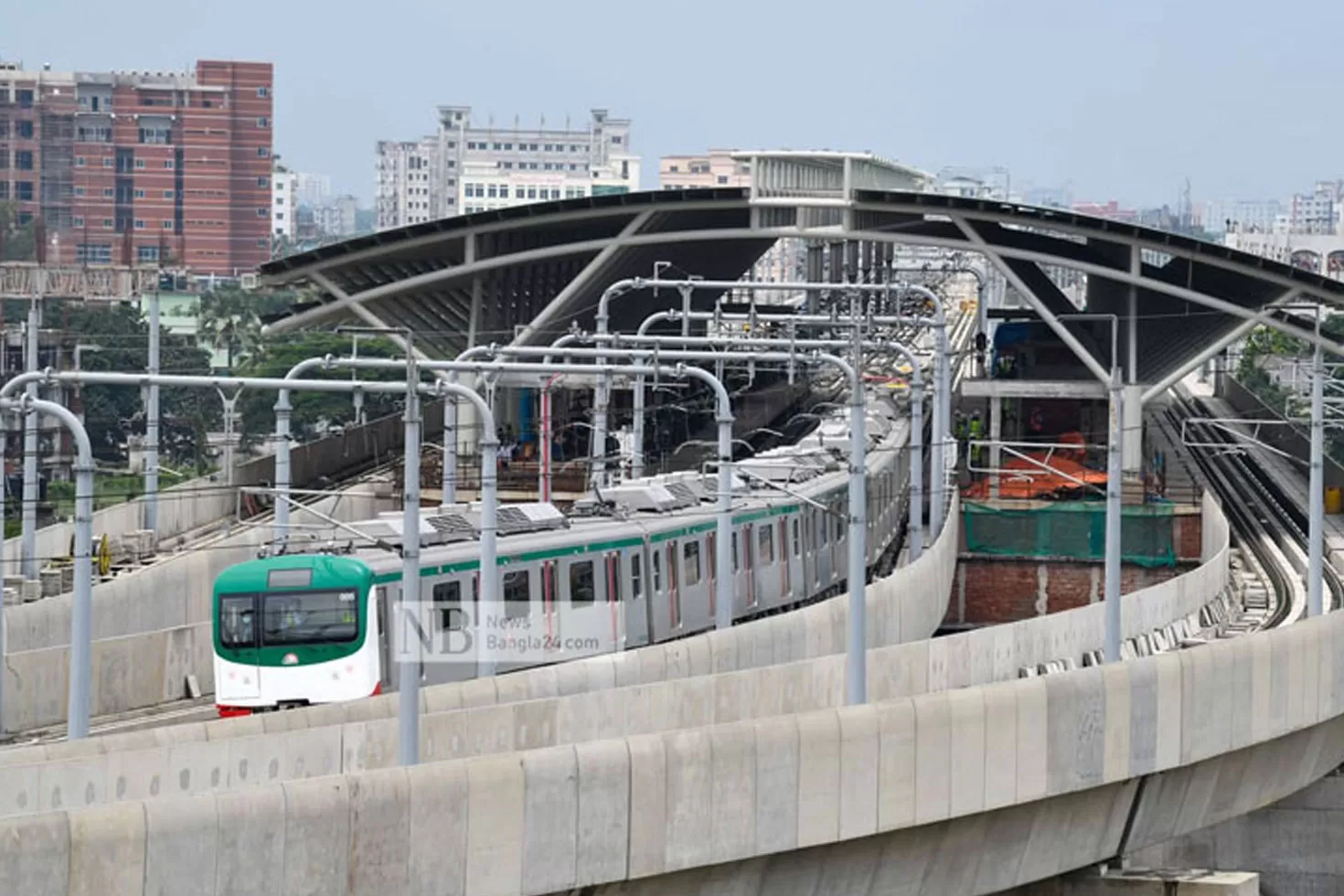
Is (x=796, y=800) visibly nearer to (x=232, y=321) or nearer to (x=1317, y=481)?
(x=1317, y=481)

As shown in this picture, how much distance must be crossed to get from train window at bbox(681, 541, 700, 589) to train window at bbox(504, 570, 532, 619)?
5.37m

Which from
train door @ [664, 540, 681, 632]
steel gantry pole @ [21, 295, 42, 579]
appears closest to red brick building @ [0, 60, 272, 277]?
steel gantry pole @ [21, 295, 42, 579]

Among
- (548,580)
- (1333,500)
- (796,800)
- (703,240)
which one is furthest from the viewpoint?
(703,240)

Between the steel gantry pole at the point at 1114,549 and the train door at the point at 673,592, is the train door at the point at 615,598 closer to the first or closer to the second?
the train door at the point at 673,592

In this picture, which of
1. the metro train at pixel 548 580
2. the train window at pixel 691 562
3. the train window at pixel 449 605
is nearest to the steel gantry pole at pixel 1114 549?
the metro train at pixel 548 580

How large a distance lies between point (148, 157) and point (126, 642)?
537 feet

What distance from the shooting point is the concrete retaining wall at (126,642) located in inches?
1256

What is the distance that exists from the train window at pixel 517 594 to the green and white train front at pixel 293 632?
310cm

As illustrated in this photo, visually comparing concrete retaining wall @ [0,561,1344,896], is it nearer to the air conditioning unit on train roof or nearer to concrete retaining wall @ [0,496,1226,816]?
concrete retaining wall @ [0,496,1226,816]

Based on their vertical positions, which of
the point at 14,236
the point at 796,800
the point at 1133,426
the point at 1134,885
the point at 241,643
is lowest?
the point at 1134,885

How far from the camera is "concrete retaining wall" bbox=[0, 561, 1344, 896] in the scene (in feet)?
57.1

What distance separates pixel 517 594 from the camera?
33.1 m

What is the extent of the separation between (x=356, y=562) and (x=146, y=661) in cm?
493

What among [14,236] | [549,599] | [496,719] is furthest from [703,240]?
[14,236]
